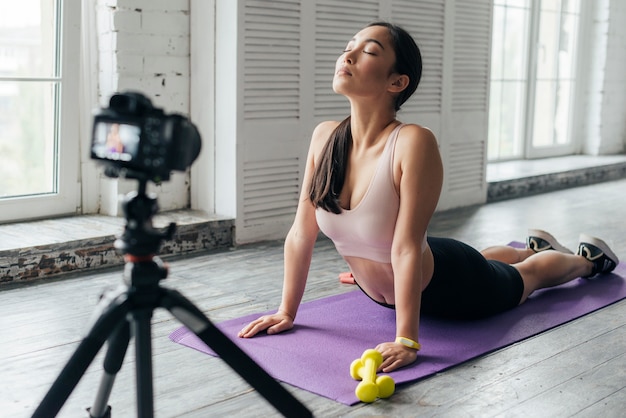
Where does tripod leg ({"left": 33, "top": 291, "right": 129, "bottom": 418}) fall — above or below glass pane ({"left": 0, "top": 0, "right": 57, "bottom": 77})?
below

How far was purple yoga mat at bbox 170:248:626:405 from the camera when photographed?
200cm

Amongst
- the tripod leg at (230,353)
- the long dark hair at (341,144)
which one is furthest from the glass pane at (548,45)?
the tripod leg at (230,353)

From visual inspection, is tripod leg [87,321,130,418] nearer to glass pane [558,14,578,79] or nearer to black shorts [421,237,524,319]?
black shorts [421,237,524,319]

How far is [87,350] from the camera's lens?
121 cm

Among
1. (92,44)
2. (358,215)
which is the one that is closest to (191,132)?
(358,215)

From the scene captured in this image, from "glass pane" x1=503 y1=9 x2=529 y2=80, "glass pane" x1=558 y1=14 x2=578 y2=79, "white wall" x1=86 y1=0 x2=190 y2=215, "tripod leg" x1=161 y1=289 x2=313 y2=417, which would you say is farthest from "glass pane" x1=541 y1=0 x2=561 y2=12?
"tripod leg" x1=161 y1=289 x2=313 y2=417

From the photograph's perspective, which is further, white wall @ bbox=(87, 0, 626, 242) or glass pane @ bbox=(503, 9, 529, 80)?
glass pane @ bbox=(503, 9, 529, 80)

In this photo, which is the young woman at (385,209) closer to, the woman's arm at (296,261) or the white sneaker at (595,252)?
the woman's arm at (296,261)

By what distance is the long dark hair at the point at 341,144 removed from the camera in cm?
215

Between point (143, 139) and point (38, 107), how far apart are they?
93.4 inches

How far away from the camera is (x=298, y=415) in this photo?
1331 mm

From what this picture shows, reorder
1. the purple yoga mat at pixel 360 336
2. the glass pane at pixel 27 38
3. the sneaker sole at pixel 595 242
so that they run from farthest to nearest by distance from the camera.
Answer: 1. the glass pane at pixel 27 38
2. the sneaker sole at pixel 595 242
3. the purple yoga mat at pixel 360 336

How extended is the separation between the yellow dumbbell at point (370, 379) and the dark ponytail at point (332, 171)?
439mm

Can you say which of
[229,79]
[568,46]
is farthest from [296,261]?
[568,46]
